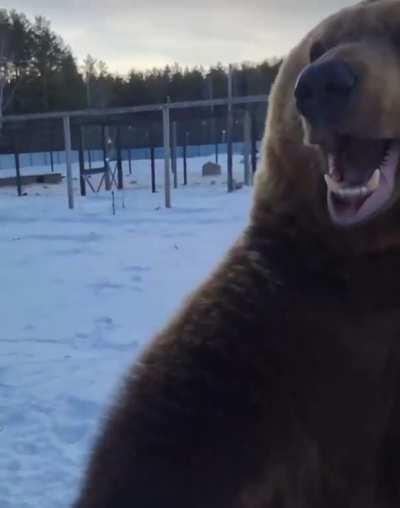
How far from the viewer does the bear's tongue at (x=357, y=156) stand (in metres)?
1.73

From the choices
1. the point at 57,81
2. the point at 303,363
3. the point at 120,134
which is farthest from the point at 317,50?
the point at 57,81

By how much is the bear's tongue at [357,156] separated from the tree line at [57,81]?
153 ft

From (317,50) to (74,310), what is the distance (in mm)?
6512

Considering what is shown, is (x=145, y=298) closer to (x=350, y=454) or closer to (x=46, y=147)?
(x=350, y=454)

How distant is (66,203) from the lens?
72.1 feet

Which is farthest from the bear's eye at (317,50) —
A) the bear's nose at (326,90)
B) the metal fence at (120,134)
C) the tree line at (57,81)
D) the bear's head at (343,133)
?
the tree line at (57,81)

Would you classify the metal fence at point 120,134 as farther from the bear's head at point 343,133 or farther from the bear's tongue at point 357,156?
the bear's tongue at point 357,156

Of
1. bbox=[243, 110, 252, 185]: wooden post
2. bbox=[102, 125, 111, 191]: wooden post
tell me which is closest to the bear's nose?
bbox=[243, 110, 252, 185]: wooden post

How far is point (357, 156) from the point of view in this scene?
1760 millimetres

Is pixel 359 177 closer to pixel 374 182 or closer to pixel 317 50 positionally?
pixel 374 182

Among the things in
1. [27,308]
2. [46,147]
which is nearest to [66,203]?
[27,308]

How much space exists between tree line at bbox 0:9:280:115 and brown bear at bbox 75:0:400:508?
46.8 m

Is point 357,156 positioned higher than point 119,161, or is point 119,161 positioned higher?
point 357,156

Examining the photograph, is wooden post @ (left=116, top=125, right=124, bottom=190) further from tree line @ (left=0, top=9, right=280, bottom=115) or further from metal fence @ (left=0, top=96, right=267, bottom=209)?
tree line @ (left=0, top=9, right=280, bottom=115)
